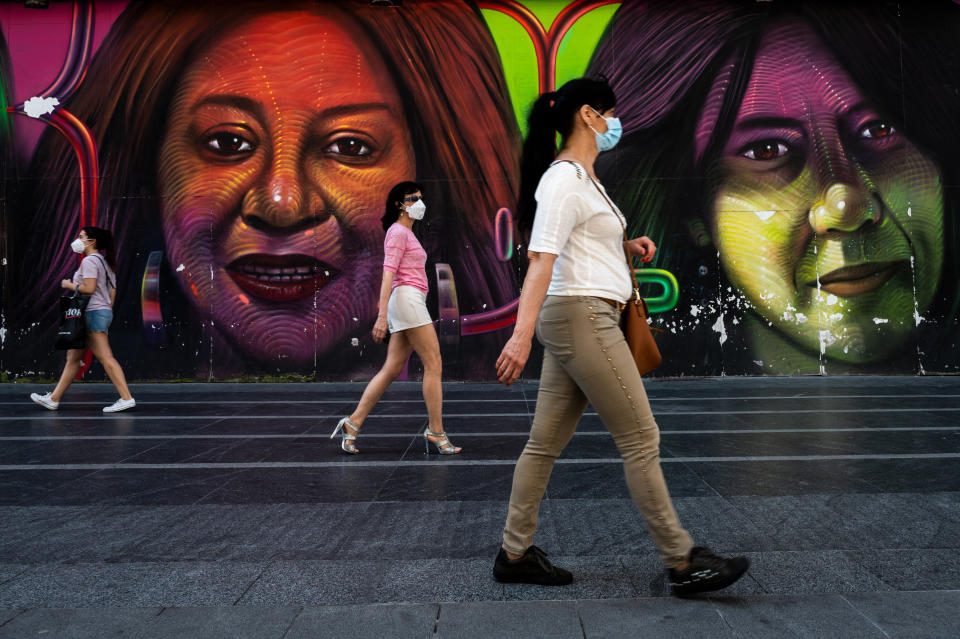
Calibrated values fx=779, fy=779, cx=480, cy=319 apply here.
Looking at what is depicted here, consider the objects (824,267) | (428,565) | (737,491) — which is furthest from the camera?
(824,267)

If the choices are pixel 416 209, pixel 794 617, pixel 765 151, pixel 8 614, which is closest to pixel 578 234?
pixel 794 617

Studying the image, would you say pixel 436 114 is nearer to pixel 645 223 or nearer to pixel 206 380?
pixel 645 223

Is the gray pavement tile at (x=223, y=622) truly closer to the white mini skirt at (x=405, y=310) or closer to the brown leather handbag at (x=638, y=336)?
the brown leather handbag at (x=638, y=336)

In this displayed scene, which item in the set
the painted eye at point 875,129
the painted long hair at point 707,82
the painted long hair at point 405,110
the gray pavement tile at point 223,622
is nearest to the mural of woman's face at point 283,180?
the painted long hair at point 405,110

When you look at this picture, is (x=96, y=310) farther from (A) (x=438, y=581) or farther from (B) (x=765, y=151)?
(B) (x=765, y=151)

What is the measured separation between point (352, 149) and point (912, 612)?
31.4 ft

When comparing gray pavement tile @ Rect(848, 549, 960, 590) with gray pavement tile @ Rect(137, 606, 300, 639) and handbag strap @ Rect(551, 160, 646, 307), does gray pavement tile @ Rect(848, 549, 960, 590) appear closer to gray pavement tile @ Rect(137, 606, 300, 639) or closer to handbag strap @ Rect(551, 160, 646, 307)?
handbag strap @ Rect(551, 160, 646, 307)

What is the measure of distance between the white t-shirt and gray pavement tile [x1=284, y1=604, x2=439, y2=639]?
47.1 inches

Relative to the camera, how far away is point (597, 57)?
35.7 ft

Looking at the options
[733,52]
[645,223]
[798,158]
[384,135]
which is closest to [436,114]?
[384,135]

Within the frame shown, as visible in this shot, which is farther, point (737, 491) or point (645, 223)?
point (645, 223)

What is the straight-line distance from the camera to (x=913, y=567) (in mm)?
2902

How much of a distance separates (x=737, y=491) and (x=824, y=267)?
24.6ft

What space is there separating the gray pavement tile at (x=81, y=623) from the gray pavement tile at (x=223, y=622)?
0.05m
